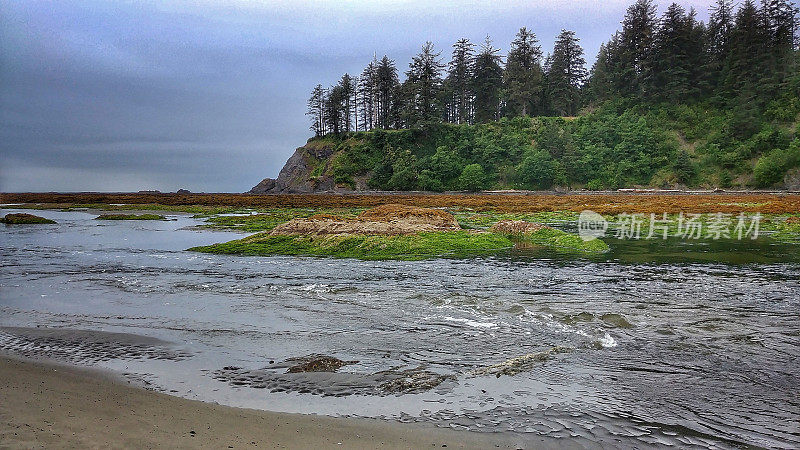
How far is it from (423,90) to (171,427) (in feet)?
310

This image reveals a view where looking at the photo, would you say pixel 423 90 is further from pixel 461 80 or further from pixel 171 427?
pixel 171 427

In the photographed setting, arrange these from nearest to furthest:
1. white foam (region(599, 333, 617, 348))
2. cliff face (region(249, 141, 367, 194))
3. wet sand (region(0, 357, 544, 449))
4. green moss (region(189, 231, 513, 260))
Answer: wet sand (region(0, 357, 544, 449)) → white foam (region(599, 333, 617, 348)) → green moss (region(189, 231, 513, 260)) → cliff face (region(249, 141, 367, 194))

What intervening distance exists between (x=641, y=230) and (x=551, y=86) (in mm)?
80586

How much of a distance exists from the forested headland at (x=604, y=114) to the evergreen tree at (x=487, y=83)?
27 cm

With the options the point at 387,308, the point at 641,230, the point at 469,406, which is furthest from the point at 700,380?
the point at 641,230

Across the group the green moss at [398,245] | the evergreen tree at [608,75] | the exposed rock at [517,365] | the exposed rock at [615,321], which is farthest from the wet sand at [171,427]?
the evergreen tree at [608,75]

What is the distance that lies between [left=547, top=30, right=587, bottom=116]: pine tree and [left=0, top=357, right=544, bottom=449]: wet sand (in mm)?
104456

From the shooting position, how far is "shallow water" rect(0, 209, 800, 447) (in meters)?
5.31

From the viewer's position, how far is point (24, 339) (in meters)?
8.17

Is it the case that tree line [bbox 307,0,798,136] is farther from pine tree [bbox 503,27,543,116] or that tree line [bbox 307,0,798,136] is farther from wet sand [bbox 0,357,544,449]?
wet sand [bbox 0,357,544,449]

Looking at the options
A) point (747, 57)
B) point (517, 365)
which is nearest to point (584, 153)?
point (747, 57)

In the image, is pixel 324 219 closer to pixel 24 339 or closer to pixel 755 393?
pixel 24 339

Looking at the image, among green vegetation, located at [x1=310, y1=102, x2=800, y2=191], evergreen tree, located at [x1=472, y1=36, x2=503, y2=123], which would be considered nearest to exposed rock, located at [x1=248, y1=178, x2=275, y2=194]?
green vegetation, located at [x1=310, y1=102, x2=800, y2=191]

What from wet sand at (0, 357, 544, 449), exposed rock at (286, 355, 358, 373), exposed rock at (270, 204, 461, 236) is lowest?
exposed rock at (286, 355, 358, 373)
